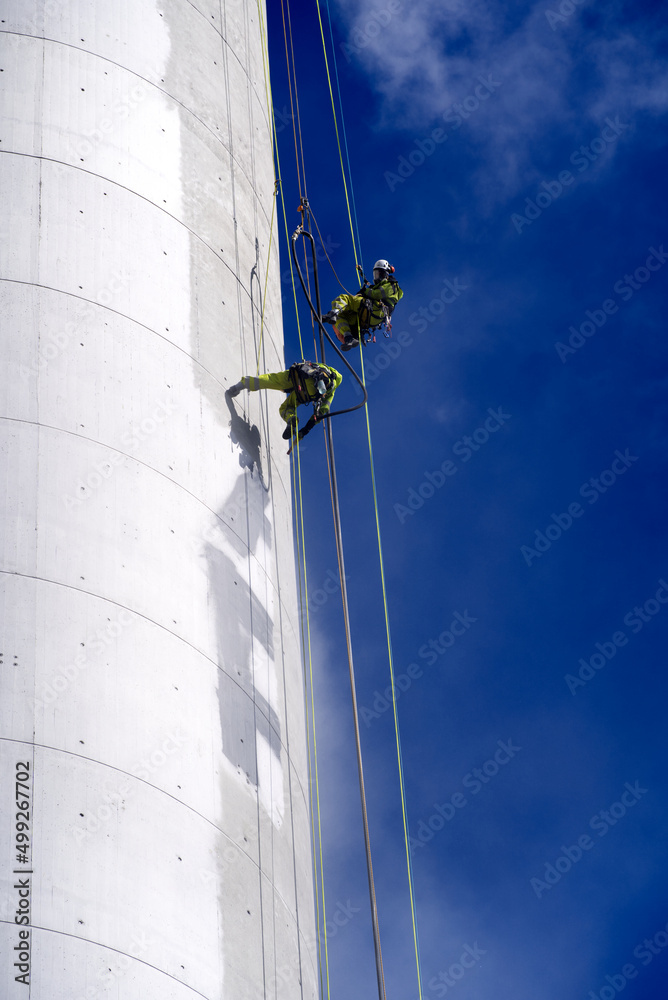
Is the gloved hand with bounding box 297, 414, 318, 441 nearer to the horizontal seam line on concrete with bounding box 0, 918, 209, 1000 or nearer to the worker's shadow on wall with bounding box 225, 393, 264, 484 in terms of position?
the worker's shadow on wall with bounding box 225, 393, 264, 484

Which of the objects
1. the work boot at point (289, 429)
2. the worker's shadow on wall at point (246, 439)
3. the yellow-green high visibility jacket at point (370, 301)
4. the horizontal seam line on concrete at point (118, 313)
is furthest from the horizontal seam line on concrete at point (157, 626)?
the yellow-green high visibility jacket at point (370, 301)

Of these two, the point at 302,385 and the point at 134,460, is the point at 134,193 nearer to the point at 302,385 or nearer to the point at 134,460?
the point at 302,385

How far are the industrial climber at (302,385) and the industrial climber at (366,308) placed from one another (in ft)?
8.75

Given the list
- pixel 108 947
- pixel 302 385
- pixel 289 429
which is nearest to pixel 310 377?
pixel 302 385

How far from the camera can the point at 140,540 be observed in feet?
55.0

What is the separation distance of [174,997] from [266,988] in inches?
68.1

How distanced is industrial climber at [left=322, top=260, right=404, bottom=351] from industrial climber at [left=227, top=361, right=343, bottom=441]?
8.75 ft

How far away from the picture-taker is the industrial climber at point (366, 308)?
23016 mm

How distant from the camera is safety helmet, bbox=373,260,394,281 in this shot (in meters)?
23.0

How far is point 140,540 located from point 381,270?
8.07 m

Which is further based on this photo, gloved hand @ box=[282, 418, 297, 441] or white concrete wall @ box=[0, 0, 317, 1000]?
gloved hand @ box=[282, 418, 297, 441]

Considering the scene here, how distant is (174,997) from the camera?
569 inches

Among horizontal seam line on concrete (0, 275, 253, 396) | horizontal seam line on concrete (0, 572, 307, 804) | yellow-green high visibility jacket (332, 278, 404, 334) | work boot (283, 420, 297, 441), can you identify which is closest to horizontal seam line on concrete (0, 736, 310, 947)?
horizontal seam line on concrete (0, 572, 307, 804)

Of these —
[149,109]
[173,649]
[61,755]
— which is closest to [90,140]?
[149,109]
